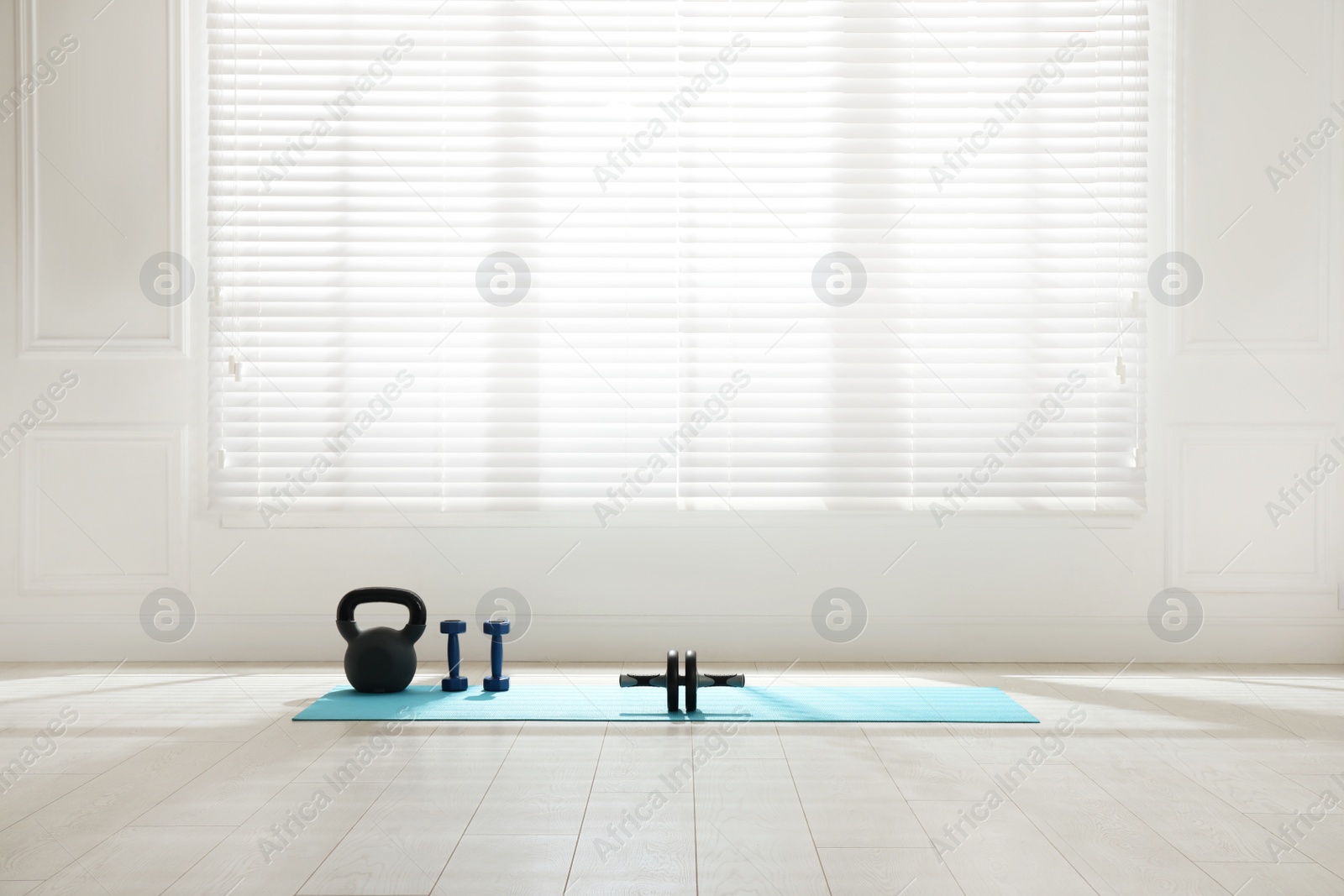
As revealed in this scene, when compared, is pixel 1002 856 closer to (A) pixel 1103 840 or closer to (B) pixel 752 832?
(A) pixel 1103 840

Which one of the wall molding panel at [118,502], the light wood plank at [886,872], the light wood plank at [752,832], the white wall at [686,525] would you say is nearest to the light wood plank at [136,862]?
the light wood plank at [752,832]

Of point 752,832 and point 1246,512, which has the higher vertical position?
point 1246,512

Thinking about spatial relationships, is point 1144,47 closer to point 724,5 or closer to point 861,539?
point 724,5

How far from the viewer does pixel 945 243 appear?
3.57 m

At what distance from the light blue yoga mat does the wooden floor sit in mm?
82

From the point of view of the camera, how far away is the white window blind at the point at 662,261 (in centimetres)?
356

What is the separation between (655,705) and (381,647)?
0.80 metres

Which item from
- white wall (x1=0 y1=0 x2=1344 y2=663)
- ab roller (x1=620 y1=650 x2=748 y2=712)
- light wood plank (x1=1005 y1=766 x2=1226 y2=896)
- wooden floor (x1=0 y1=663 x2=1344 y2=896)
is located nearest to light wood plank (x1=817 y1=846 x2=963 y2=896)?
wooden floor (x1=0 y1=663 x2=1344 y2=896)

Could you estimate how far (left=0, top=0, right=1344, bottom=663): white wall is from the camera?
354cm

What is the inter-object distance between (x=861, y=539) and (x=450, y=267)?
171cm

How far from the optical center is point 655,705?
2828 mm

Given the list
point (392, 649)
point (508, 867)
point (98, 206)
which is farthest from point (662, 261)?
point (508, 867)

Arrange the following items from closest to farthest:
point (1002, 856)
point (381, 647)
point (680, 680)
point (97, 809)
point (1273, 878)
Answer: point (1273, 878) < point (1002, 856) < point (97, 809) < point (680, 680) < point (381, 647)

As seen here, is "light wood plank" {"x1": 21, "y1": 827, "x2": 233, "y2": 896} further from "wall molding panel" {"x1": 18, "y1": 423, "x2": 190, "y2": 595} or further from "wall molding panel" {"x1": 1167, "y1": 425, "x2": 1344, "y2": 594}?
"wall molding panel" {"x1": 1167, "y1": 425, "x2": 1344, "y2": 594}
